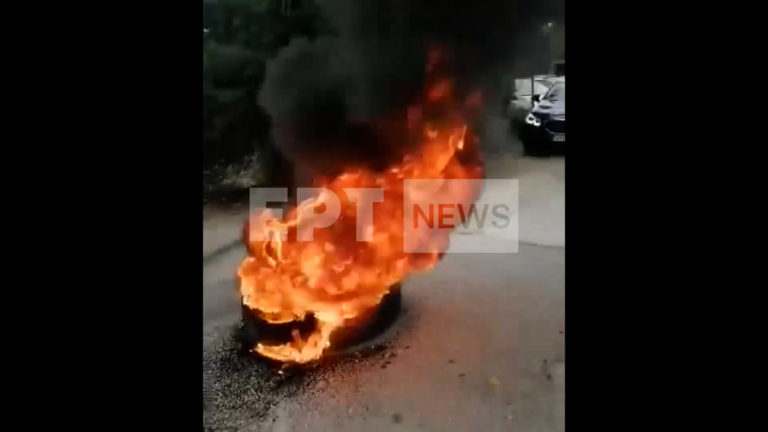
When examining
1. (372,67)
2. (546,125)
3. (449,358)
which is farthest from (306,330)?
(546,125)

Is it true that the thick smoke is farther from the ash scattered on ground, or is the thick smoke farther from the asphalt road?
the ash scattered on ground

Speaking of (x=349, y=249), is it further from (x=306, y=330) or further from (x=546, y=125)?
(x=546, y=125)

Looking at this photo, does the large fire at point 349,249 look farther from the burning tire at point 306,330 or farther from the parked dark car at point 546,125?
the parked dark car at point 546,125

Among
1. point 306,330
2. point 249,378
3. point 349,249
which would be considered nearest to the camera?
point 249,378

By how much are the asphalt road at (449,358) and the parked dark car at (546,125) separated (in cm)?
9

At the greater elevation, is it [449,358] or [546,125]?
[546,125]

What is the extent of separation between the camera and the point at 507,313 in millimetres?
2703

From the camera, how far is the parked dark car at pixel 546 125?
2775mm

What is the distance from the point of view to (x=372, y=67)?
9.20ft

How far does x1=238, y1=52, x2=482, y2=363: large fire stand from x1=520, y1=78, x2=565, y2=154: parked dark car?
11.8 inches

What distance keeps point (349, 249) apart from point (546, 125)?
1229mm

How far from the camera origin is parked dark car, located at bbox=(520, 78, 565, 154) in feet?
9.11
